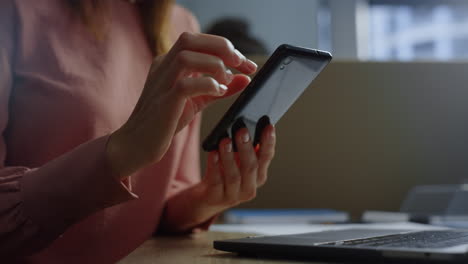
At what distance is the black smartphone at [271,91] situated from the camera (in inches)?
22.4

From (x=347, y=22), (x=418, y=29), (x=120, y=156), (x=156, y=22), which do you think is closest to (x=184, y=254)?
(x=120, y=156)

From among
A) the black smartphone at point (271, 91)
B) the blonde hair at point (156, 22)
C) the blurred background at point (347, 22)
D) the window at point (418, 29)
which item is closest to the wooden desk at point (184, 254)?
the black smartphone at point (271, 91)

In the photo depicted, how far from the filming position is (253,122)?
652mm

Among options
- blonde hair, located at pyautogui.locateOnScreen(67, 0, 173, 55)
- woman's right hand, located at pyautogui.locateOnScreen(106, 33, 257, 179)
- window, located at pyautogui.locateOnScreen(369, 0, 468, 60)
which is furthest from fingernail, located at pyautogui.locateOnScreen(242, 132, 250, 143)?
window, located at pyautogui.locateOnScreen(369, 0, 468, 60)

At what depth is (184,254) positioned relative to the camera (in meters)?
0.57

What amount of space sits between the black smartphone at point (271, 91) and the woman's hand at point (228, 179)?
11mm

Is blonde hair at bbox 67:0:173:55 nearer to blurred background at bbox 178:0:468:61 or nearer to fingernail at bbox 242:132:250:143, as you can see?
fingernail at bbox 242:132:250:143

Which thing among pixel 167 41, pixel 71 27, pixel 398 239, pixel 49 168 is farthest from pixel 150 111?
pixel 167 41

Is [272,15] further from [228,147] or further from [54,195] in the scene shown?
[54,195]

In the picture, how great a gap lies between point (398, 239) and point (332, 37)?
192cm

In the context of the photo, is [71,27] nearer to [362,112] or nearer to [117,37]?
[117,37]

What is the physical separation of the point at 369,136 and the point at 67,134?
35.4 inches

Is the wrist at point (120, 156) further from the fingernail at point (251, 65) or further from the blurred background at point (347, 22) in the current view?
the blurred background at point (347, 22)

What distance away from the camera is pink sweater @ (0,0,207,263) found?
57 centimetres
